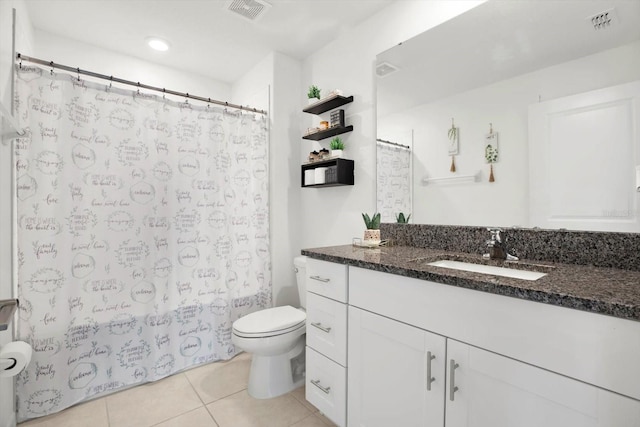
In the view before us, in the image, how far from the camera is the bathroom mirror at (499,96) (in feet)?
3.81

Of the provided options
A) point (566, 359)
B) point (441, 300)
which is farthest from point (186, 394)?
point (566, 359)

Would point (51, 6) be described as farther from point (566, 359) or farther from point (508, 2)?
point (566, 359)

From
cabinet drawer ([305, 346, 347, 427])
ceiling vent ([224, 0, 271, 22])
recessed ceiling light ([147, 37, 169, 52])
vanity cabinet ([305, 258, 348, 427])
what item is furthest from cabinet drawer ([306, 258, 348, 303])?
recessed ceiling light ([147, 37, 169, 52])

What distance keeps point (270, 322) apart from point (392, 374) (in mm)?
881

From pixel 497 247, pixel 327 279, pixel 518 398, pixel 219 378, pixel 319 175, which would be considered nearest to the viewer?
pixel 518 398

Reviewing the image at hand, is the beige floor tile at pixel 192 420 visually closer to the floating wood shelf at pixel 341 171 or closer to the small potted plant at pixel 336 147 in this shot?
the floating wood shelf at pixel 341 171

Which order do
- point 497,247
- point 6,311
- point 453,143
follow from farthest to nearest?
point 453,143 → point 497,247 → point 6,311

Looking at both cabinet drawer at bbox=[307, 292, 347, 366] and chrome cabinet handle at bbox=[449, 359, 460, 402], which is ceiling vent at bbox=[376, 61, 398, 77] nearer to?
cabinet drawer at bbox=[307, 292, 347, 366]

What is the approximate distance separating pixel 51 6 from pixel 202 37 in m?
0.87

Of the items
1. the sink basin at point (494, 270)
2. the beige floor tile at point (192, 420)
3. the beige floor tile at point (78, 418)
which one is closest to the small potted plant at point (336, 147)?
the sink basin at point (494, 270)

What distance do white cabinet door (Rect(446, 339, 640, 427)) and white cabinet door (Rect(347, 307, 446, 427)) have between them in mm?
57

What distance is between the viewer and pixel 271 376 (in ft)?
6.00

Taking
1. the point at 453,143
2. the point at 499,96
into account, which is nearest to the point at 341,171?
the point at 453,143

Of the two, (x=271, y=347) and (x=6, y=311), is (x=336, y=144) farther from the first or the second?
(x=6, y=311)
